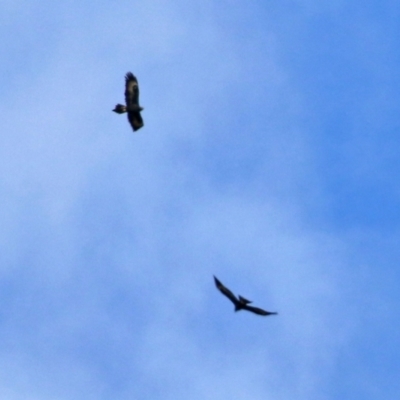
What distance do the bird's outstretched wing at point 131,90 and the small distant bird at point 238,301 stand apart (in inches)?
681

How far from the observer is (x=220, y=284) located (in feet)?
229

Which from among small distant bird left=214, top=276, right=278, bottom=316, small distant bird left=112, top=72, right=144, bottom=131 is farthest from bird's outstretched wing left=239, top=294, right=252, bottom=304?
small distant bird left=112, top=72, right=144, bottom=131

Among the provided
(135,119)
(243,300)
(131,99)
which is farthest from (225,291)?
(131,99)

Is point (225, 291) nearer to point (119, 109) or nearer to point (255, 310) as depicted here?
point (255, 310)

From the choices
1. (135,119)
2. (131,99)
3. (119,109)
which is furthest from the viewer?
(135,119)

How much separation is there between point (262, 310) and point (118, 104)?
806 inches

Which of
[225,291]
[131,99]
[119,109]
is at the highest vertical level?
[131,99]

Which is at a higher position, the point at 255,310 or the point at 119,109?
the point at 119,109

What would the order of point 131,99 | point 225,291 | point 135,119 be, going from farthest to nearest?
1. point 135,119
2. point 131,99
3. point 225,291

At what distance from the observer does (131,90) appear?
7869 centimetres

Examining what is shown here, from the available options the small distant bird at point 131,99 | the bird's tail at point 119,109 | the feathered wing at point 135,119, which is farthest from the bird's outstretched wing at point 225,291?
the bird's tail at point 119,109

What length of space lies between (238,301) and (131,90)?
64.6ft

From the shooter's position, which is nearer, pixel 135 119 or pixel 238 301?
pixel 238 301

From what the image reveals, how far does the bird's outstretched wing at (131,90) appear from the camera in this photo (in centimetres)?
7862
